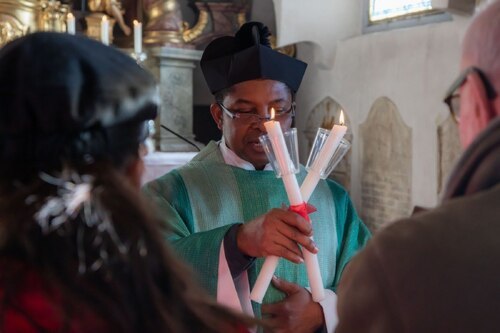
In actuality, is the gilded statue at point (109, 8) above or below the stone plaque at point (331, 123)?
above

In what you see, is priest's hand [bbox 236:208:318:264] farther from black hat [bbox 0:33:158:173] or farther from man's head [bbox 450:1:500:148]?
black hat [bbox 0:33:158:173]

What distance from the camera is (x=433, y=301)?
1.07m

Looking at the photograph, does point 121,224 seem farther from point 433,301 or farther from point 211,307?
point 433,301

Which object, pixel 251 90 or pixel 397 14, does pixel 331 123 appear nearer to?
pixel 397 14

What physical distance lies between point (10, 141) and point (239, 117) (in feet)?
5.42

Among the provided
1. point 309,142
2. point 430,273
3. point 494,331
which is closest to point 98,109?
point 430,273

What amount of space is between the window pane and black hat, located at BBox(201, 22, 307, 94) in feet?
9.66

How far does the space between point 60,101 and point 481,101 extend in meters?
0.66

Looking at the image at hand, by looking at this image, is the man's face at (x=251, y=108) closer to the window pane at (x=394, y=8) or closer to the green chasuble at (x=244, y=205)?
the green chasuble at (x=244, y=205)

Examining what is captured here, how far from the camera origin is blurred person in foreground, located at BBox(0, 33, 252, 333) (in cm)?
100

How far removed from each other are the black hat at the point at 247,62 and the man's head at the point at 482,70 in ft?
4.88

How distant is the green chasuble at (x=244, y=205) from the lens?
258 cm

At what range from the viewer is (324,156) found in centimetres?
192

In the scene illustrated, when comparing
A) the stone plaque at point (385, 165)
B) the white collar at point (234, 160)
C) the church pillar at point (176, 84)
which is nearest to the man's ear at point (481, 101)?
the white collar at point (234, 160)
